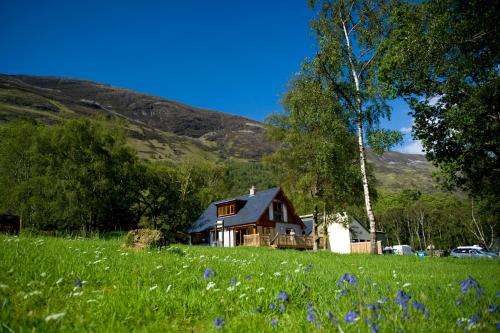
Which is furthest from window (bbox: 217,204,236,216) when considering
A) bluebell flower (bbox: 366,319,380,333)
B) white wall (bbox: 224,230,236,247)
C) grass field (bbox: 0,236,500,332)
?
bluebell flower (bbox: 366,319,380,333)

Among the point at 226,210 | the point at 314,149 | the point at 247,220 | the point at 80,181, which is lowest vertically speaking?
the point at 247,220

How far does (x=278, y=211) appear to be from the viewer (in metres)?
50.8

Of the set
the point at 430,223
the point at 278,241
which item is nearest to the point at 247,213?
the point at 278,241

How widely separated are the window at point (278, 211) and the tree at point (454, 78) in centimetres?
3136

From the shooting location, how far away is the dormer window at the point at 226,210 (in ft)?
168

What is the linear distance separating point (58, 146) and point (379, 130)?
4028 cm

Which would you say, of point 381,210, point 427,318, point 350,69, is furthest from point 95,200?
point 381,210

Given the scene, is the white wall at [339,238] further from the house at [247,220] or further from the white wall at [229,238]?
the white wall at [229,238]

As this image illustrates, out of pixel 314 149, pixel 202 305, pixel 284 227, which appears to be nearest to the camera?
pixel 202 305

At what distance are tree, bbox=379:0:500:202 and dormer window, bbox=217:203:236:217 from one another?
34197 mm

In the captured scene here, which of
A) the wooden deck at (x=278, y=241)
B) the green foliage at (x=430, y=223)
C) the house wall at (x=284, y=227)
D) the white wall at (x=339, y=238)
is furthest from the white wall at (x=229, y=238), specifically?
the green foliage at (x=430, y=223)

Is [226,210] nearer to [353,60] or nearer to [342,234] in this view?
[342,234]

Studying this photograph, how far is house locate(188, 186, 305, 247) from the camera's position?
47625 mm

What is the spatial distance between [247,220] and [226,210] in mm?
6397
